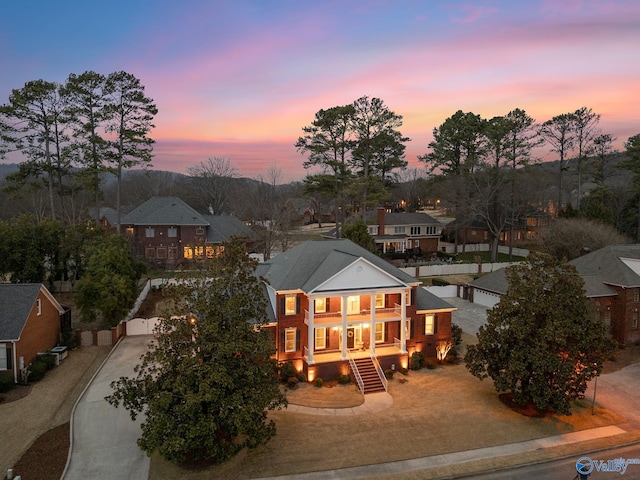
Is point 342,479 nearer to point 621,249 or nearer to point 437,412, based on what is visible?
point 437,412

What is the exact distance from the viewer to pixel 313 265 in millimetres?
26109

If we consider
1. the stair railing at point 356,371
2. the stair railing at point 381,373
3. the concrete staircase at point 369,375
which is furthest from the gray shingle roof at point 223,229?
the stair railing at point 381,373

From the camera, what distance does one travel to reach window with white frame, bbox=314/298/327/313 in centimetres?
2574

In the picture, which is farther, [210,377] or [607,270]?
[607,270]

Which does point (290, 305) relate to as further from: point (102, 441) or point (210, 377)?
point (102, 441)

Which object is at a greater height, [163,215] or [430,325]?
[163,215]

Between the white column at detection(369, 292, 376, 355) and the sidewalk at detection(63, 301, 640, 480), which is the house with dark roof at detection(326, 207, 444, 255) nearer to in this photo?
the white column at detection(369, 292, 376, 355)

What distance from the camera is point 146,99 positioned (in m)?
43.5

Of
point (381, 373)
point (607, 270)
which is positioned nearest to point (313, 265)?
point (381, 373)

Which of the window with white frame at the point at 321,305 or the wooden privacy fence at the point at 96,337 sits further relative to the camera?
the wooden privacy fence at the point at 96,337

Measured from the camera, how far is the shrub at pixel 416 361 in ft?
83.1

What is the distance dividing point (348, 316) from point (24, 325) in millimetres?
17100

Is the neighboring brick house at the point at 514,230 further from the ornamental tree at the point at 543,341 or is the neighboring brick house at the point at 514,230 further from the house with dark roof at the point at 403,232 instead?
the ornamental tree at the point at 543,341

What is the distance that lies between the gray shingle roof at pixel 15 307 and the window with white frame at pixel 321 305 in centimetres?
1536
